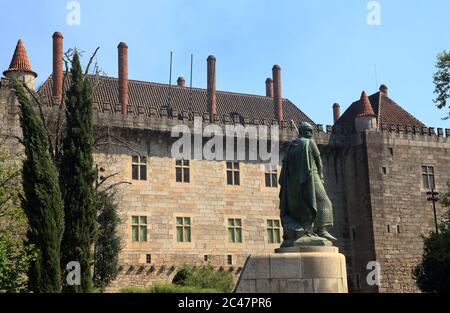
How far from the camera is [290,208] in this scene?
1386 centimetres

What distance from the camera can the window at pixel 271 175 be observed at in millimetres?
35750

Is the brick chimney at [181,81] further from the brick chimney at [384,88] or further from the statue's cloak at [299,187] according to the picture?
the statue's cloak at [299,187]

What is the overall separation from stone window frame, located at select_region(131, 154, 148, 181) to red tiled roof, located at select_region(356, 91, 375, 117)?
12.6 meters

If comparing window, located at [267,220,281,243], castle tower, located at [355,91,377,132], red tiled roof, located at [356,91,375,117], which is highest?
red tiled roof, located at [356,91,375,117]

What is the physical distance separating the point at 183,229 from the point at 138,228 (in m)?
2.34

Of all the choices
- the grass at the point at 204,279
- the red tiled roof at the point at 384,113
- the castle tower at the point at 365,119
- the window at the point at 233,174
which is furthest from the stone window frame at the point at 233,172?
the red tiled roof at the point at 384,113

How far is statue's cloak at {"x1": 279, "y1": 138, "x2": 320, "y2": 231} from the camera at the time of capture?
538 inches

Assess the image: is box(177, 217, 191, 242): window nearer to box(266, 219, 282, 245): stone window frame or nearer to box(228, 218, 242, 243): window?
box(228, 218, 242, 243): window

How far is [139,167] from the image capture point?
32812mm

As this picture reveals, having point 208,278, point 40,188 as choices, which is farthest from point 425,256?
point 40,188

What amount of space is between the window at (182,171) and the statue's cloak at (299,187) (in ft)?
64.5

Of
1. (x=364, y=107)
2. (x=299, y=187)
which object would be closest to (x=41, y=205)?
(x=299, y=187)

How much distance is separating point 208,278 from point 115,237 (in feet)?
16.3

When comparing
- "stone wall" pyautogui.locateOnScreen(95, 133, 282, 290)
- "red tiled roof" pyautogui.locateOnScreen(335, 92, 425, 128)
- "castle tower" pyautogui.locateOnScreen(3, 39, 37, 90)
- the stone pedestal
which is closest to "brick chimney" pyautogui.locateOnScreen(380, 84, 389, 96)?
"red tiled roof" pyautogui.locateOnScreen(335, 92, 425, 128)
